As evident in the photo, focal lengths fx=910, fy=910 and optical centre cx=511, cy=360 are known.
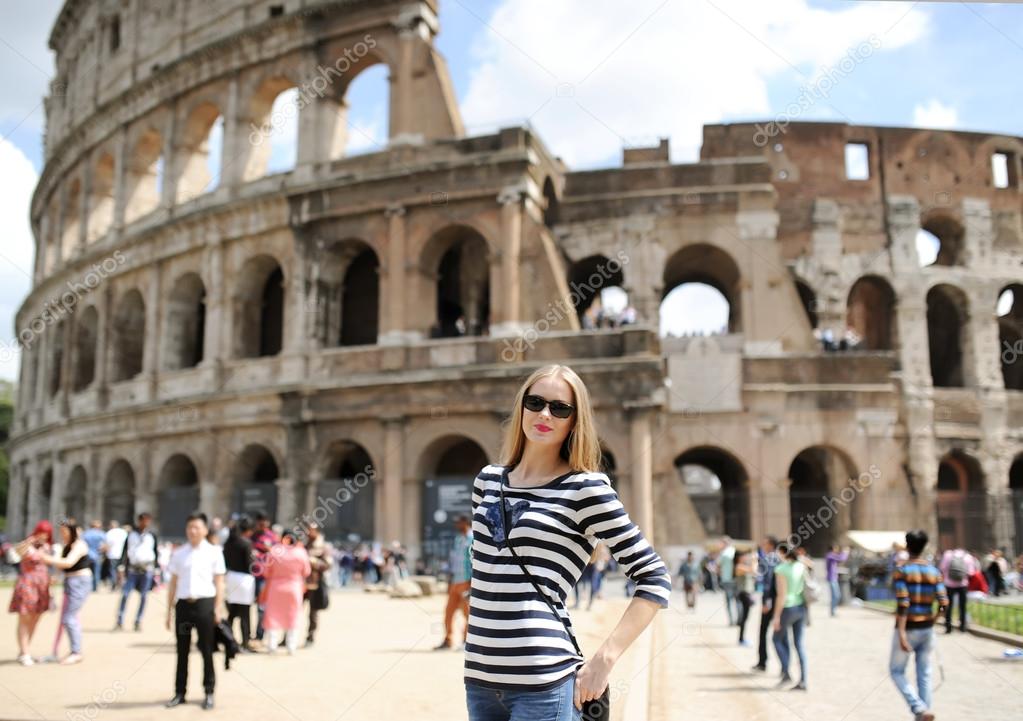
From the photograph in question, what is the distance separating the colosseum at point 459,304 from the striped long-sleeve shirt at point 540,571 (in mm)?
17283

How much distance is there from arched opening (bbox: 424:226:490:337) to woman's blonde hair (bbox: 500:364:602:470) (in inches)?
757

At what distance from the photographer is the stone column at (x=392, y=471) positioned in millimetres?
21281

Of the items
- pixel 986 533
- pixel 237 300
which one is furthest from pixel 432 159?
pixel 986 533

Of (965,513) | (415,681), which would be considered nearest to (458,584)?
(415,681)

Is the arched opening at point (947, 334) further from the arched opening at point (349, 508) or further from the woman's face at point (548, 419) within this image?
the woman's face at point (548, 419)

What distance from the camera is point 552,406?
291 centimetres

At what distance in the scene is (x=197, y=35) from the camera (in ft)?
87.8

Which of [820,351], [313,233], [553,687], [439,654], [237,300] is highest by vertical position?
[313,233]

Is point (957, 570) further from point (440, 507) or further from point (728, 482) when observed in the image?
point (728, 482)

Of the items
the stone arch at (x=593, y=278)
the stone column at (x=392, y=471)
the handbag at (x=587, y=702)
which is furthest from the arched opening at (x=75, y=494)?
the handbag at (x=587, y=702)

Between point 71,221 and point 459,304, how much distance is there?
1623 cm

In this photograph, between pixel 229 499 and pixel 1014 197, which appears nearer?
pixel 229 499

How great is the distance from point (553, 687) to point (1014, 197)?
3034cm

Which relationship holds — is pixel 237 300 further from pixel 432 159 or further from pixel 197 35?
pixel 197 35
